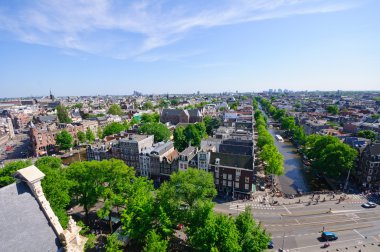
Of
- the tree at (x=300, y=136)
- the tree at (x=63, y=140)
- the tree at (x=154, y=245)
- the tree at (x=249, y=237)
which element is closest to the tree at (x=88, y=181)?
the tree at (x=154, y=245)

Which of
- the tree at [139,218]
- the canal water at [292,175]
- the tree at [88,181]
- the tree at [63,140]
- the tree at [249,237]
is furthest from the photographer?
the tree at [63,140]

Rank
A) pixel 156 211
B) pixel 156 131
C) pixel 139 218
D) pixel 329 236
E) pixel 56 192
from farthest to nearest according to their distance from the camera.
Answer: pixel 156 131
pixel 329 236
pixel 56 192
pixel 156 211
pixel 139 218

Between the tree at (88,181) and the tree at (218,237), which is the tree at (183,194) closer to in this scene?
the tree at (218,237)

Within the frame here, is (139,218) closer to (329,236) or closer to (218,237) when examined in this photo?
(218,237)

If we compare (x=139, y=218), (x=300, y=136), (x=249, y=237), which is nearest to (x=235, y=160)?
(x=249, y=237)

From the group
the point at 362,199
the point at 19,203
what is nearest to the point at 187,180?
the point at 19,203
